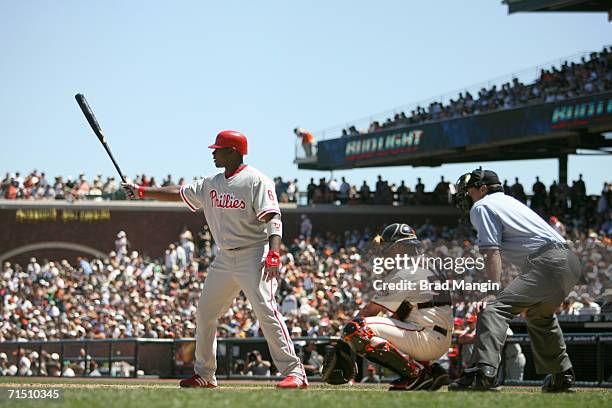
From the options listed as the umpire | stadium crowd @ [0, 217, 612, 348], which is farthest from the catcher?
stadium crowd @ [0, 217, 612, 348]

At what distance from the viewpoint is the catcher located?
8297 millimetres

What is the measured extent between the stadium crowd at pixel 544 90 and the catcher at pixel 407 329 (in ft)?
77.7

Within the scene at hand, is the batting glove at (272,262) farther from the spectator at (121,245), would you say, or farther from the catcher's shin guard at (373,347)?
the spectator at (121,245)

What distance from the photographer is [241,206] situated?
29.3 ft

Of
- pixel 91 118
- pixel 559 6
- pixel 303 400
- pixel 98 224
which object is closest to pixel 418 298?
pixel 303 400

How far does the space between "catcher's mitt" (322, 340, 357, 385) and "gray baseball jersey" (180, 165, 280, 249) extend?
104cm

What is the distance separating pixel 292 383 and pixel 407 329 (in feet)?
3.27

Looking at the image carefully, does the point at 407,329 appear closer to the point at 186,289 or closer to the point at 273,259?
the point at 273,259

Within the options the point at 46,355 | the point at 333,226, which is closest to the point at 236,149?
the point at 46,355

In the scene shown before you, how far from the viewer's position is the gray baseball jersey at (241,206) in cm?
891

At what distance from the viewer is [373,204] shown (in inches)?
1715

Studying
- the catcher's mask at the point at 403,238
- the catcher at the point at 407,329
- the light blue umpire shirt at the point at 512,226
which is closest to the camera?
the light blue umpire shirt at the point at 512,226

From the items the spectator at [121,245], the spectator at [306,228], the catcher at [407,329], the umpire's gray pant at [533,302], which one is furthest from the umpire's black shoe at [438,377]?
the spectator at [306,228]

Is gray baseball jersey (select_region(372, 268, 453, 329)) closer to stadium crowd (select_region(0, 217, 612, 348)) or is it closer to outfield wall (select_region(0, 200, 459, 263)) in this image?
stadium crowd (select_region(0, 217, 612, 348))
